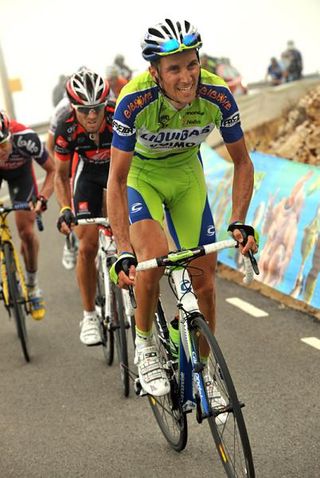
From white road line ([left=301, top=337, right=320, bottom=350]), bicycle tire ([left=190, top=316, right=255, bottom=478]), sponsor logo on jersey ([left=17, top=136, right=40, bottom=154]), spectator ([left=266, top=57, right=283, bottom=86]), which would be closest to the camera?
bicycle tire ([left=190, top=316, right=255, bottom=478])

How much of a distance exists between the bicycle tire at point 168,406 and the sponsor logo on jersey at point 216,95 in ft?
4.37

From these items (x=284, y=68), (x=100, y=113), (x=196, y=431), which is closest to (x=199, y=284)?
(x=196, y=431)

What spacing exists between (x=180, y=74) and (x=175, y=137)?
0.51 metres

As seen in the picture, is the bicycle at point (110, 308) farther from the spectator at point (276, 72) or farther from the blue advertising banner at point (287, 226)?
the spectator at point (276, 72)

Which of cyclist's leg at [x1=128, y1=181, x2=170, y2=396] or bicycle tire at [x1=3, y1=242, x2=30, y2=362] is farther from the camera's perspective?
bicycle tire at [x1=3, y1=242, x2=30, y2=362]

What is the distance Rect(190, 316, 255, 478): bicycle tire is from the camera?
11.5 feet

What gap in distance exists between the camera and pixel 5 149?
690 cm

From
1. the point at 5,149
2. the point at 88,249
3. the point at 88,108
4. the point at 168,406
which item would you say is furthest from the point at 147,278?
the point at 5,149

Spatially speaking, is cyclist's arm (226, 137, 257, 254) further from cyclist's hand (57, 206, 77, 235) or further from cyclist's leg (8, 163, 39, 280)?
cyclist's leg (8, 163, 39, 280)

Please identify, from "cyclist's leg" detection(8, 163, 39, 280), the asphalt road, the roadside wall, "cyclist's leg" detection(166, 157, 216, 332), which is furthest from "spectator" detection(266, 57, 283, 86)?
"cyclist's leg" detection(166, 157, 216, 332)

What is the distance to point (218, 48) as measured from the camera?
56.1 metres

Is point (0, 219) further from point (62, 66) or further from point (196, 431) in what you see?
point (62, 66)

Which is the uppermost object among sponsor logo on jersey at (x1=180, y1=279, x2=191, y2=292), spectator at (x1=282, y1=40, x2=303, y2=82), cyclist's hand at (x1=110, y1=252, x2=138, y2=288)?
cyclist's hand at (x1=110, y1=252, x2=138, y2=288)

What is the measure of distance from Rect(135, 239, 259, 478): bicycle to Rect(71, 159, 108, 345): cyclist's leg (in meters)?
1.86
